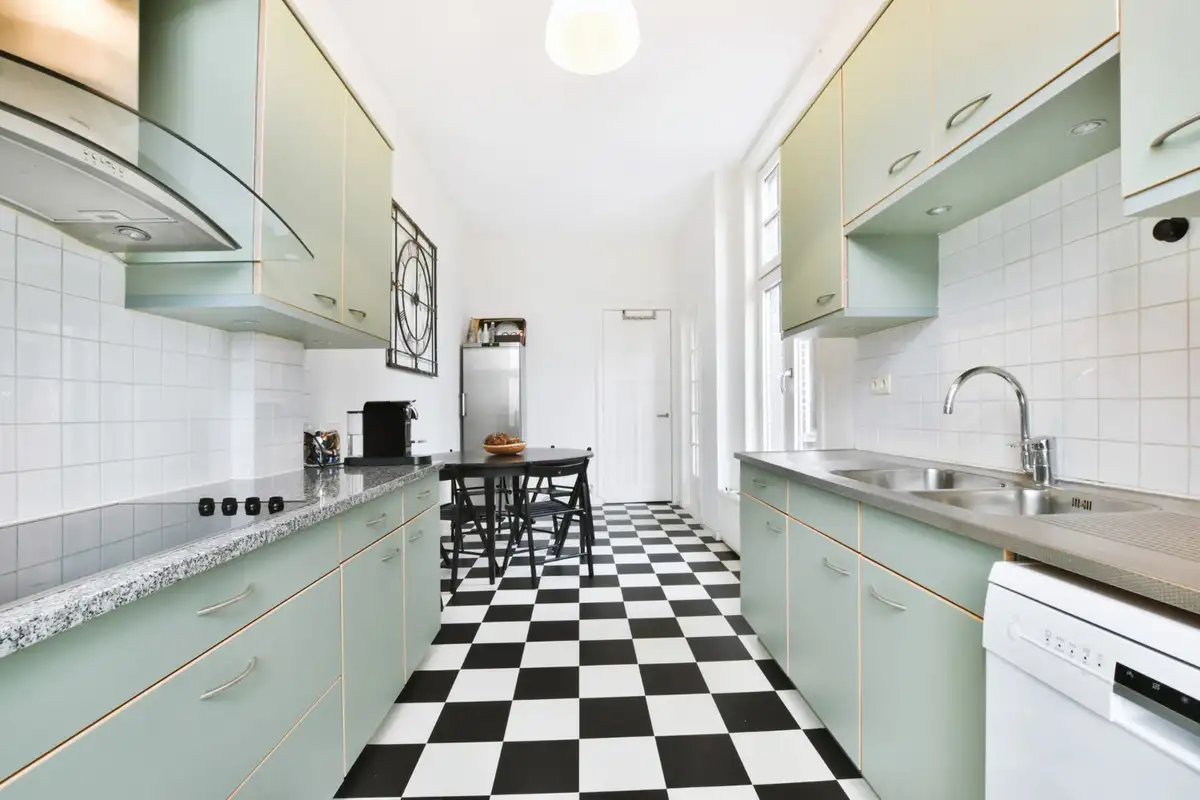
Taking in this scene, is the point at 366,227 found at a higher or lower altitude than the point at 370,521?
higher

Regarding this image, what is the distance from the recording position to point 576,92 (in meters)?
2.99

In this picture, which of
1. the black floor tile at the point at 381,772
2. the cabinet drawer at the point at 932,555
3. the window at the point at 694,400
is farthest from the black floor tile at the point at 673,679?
the window at the point at 694,400

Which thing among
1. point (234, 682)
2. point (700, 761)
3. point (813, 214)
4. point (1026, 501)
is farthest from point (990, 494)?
point (234, 682)

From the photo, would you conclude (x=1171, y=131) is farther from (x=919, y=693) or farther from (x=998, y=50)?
(x=919, y=693)

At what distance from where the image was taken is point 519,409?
16.3 feet

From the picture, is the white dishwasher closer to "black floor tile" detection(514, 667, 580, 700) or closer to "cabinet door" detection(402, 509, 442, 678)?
"black floor tile" detection(514, 667, 580, 700)

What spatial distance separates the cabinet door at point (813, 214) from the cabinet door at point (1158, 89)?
102cm

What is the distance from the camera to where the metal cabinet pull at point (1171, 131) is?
2.54ft

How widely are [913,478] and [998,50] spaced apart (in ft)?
4.22

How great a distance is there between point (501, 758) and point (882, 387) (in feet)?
6.74

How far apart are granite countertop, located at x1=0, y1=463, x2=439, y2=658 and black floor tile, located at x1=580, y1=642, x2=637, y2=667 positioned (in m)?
1.13

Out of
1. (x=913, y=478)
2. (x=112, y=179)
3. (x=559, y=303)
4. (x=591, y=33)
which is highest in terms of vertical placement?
(x=591, y=33)

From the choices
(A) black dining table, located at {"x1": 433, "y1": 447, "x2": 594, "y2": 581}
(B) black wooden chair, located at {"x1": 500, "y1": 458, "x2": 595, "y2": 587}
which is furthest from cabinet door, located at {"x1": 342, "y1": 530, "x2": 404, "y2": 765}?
(B) black wooden chair, located at {"x1": 500, "y1": 458, "x2": 595, "y2": 587}

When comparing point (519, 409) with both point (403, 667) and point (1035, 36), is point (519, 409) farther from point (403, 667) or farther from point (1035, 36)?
point (1035, 36)
